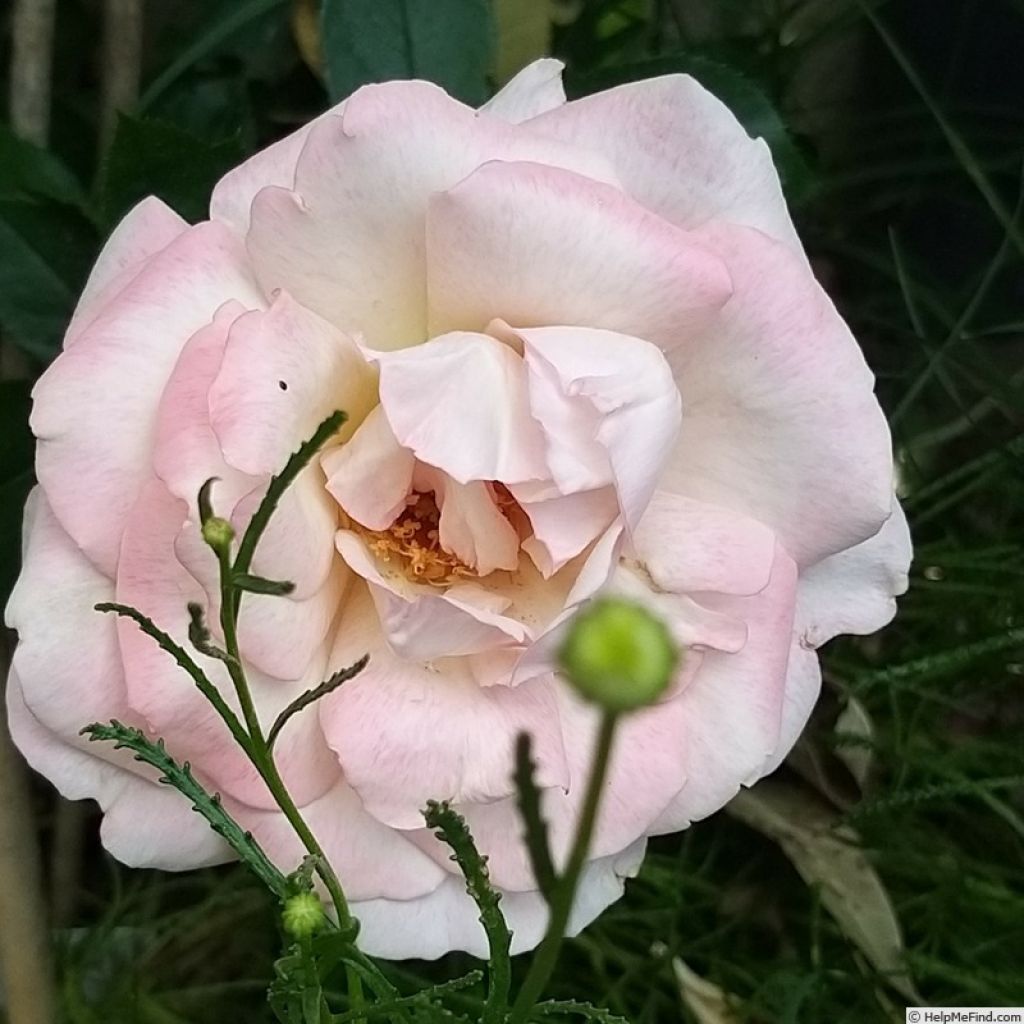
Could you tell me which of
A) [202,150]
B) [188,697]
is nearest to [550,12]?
[202,150]

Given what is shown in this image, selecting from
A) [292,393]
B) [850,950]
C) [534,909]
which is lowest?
[850,950]

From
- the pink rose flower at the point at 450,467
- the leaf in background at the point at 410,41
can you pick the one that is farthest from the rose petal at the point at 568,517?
the leaf in background at the point at 410,41

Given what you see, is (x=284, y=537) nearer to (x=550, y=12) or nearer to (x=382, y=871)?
(x=382, y=871)

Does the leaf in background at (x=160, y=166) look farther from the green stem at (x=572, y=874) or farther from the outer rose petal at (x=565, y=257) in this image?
the green stem at (x=572, y=874)

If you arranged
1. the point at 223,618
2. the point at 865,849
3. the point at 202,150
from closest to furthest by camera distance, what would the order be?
the point at 223,618
the point at 202,150
the point at 865,849

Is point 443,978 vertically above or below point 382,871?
below

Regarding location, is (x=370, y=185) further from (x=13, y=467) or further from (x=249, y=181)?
(x=13, y=467)

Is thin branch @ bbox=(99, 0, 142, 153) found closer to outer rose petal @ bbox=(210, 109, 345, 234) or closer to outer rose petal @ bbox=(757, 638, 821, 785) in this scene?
outer rose petal @ bbox=(210, 109, 345, 234)

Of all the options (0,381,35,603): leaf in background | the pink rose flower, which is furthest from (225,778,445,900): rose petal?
(0,381,35,603): leaf in background

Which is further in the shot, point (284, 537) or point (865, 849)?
point (865, 849)
